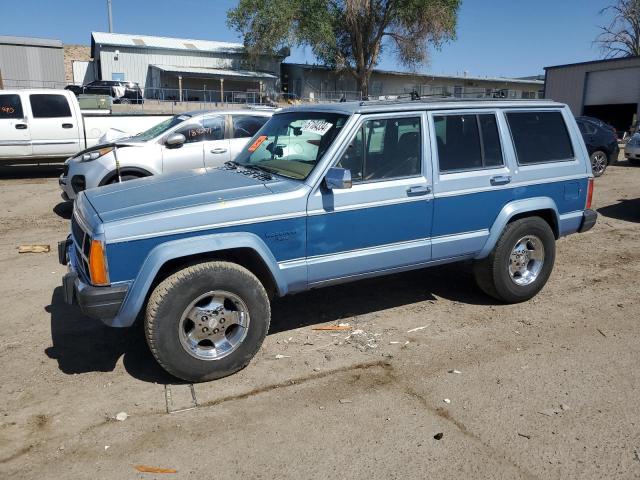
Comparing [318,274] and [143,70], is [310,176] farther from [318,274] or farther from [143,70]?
[143,70]

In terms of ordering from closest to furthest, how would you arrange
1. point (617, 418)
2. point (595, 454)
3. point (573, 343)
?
1. point (595, 454)
2. point (617, 418)
3. point (573, 343)

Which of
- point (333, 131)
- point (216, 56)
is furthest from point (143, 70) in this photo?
point (333, 131)

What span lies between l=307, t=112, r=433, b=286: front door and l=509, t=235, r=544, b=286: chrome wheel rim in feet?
3.64

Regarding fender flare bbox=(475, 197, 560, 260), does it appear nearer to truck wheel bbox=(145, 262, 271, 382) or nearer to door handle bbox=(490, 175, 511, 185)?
door handle bbox=(490, 175, 511, 185)

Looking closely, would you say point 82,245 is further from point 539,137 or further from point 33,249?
point 539,137

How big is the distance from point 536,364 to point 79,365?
11.5 feet

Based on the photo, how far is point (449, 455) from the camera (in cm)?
313

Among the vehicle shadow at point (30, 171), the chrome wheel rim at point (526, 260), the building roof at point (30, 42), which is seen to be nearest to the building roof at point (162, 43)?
the building roof at point (30, 42)

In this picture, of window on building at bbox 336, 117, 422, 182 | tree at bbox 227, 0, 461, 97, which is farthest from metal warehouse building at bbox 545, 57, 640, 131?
window on building at bbox 336, 117, 422, 182

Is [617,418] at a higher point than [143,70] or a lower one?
lower

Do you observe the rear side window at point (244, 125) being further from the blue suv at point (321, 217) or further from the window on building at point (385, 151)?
the window on building at point (385, 151)

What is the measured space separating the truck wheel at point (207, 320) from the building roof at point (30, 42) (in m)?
36.0

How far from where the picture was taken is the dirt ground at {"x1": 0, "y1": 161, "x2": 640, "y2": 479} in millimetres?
3084

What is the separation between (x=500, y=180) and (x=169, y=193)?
9.45 ft
